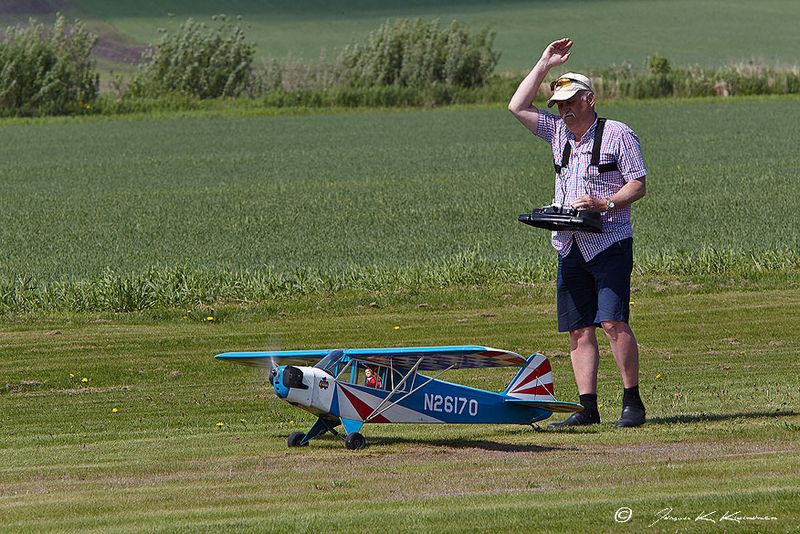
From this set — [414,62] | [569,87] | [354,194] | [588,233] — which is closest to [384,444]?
[588,233]

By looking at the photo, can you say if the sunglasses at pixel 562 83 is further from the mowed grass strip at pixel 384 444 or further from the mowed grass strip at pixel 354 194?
the mowed grass strip at pixel 354 194

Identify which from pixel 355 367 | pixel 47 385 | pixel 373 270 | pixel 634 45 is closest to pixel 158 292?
pixel 373 270

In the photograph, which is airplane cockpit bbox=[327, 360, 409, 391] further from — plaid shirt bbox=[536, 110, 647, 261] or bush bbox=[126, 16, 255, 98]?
bush bbox=[126, 16, 255, 98]

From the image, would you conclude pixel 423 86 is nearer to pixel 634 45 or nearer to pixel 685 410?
pixel 634 45

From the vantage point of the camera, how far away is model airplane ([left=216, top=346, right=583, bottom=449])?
9766mm

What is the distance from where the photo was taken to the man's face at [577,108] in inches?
390

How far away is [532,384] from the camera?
415 inches

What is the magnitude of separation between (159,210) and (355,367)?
20.8m

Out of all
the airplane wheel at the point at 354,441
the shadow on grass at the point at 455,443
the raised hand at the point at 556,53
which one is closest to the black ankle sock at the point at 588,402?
the shadow on grass at the point at 455,443

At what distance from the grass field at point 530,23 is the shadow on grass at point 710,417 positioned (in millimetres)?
79063

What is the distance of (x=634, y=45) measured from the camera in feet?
334

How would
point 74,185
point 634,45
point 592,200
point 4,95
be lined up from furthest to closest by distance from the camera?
point 634,45, point 4,95, point 74,185, point 592,200

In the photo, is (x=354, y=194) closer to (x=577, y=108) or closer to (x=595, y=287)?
(x=595, y=287)

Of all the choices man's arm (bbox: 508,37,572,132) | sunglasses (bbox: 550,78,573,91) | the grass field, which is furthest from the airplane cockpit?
the grass field
